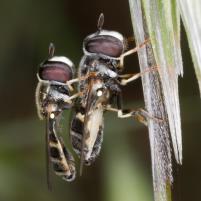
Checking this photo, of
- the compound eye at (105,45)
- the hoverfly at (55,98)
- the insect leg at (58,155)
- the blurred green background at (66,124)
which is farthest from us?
the blurred green background at (66,124)

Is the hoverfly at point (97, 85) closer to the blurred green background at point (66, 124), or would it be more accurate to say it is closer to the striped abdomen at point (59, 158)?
the striped abdomen at point (59, 158)

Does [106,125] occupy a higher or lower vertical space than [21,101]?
lower

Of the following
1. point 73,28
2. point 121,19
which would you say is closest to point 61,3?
point 73,28

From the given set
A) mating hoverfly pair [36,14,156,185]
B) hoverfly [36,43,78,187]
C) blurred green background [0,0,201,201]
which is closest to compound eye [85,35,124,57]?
mating hoverfly pair [36,14,156,185]

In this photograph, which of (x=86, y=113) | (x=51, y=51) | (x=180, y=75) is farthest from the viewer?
(x=51, y=51)

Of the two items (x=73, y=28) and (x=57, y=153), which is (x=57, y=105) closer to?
(x=57, y=153)

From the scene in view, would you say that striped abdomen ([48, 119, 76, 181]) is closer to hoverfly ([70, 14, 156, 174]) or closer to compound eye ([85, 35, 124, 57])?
hoverfly ([70, 14, 156, 174])

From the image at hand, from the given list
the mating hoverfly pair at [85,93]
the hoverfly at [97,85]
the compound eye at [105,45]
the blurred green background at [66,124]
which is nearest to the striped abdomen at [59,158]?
the mating hoverfly pair at [85,93]
